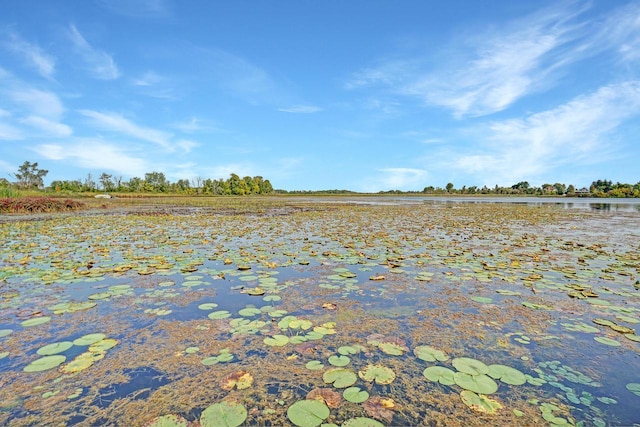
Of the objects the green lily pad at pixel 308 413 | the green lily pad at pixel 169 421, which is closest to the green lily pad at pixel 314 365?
the green lily pad at pixel 308 413

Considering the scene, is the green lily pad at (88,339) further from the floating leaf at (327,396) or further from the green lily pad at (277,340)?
the floating leaf at (327,396)

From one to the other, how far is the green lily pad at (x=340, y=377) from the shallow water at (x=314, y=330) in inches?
2.6

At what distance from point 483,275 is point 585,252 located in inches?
149

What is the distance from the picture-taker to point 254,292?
4.45 metres

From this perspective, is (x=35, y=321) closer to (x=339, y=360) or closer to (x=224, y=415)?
(x=224, y=415)

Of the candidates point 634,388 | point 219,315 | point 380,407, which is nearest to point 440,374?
point 380,407

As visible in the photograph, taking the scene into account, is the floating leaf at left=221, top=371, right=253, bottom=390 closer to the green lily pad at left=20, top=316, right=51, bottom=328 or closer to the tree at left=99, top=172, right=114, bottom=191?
the green lily pad at left=20, top=316, right=51, bottom=328

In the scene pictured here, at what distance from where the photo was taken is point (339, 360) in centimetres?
Answer: 266

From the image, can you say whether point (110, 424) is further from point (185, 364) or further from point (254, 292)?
point (254, 292)

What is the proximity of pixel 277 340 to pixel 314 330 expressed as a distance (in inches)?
16.8

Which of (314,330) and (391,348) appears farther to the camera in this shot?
(314,330)

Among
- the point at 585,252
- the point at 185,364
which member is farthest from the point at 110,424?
the point at 585,252

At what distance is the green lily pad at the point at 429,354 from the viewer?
2696 millimetres

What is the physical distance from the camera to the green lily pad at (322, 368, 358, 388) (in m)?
2.32
